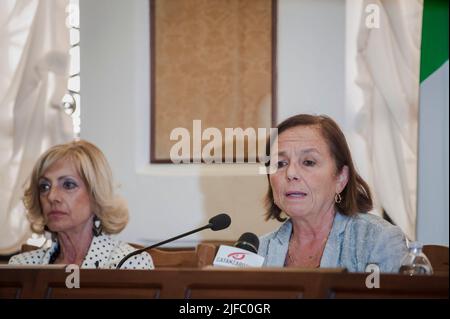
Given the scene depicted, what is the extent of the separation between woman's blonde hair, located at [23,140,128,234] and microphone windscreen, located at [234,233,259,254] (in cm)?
45

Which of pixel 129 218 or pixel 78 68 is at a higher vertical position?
pixel 78 68

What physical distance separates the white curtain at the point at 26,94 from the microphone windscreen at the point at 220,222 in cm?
65

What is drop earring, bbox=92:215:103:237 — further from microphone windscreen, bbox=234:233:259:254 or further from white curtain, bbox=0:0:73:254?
microphone windscreen, bbox=234:233:259:254

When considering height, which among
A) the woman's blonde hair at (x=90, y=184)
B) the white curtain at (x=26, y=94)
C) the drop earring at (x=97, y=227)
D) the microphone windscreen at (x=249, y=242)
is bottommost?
the microphone windscreen at (x=249, y=242)

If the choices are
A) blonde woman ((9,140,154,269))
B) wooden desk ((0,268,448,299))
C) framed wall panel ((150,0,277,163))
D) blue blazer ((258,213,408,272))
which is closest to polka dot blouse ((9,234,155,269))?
blonde woman ((9,140,154,269))

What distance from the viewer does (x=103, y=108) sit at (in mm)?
3514

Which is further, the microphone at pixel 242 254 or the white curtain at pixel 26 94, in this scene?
the white curtain at pixel 26 94

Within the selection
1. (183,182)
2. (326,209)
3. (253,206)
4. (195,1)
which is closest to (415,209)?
(326,209)

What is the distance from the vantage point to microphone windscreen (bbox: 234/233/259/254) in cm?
342

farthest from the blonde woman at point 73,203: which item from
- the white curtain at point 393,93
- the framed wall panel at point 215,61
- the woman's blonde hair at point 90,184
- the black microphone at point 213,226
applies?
the white curtain at point 393,93

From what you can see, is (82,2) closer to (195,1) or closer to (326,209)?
(195,1)

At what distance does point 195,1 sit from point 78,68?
529 mm

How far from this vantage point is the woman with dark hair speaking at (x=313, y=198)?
3.38 metres

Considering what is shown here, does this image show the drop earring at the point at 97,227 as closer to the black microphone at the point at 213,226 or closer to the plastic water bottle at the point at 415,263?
the black microphone at the point at 213,226
